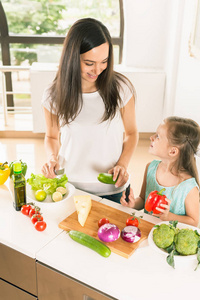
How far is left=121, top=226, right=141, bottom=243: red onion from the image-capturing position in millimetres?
1330

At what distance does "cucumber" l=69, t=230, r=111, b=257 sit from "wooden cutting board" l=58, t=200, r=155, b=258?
0.05 metres

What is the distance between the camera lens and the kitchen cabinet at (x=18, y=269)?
137cm

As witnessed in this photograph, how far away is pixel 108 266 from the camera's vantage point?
1239mm

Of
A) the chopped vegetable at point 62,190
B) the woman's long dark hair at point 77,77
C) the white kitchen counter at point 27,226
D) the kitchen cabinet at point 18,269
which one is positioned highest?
the woman's long dark hair at point 77,77

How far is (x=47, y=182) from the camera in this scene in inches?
65.4

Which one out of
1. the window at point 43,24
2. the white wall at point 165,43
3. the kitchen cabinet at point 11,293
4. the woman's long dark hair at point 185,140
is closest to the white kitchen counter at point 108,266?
the kitchen cabinet at point 11,293

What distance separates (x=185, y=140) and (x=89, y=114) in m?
0.51

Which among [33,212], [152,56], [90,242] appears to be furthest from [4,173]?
[152,56]

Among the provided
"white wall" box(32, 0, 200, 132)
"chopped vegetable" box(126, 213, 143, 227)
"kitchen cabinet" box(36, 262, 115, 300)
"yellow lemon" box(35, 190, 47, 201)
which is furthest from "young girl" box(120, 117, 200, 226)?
"white wall" box(32, 0, 200, 132)

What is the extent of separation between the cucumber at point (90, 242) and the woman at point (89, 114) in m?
0.36

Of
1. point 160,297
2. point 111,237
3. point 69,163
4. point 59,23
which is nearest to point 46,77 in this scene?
point 59,23

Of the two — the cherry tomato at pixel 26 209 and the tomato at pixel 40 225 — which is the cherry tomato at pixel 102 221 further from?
the cherry tomato at pixel 26 209

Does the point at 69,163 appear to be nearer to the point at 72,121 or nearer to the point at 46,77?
the point at 72,121

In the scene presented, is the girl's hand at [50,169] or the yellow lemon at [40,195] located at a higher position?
the girl's hand at [50,169]
